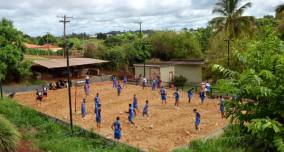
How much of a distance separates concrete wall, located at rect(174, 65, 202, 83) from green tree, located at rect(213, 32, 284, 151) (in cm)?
3344

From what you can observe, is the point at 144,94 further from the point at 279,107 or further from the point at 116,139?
the point at 279,107

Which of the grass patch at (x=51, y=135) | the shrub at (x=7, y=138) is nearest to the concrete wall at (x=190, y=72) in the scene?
the grass patch at (x=51, y=135)

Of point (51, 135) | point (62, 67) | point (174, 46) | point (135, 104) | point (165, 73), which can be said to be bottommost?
point (51, 135)

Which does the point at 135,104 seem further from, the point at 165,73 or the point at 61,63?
the point at 61,63

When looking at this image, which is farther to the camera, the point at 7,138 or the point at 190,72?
the point at 190,72

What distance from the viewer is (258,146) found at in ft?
19.0

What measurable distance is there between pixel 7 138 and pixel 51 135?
250 inches

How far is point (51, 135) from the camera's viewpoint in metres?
19.8

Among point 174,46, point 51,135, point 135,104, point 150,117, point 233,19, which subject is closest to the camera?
point 51,135

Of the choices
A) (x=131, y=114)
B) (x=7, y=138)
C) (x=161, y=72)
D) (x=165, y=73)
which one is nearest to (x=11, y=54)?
(x=161, y=72)

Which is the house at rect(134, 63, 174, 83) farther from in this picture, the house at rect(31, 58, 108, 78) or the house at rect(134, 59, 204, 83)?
the house at rect(31, 58, 108, 78)

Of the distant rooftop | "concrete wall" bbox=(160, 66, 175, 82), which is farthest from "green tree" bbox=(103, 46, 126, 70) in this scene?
"concrete wall" bbox=(160, 66, 175, 82)

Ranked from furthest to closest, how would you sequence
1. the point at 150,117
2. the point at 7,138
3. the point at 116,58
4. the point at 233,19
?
the point at 116,58 → the point at 233,19 → the point at 150,117 → the point at 7,138

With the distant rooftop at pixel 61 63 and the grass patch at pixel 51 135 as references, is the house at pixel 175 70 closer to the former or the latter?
the distant rooftop at pixel 61 63
